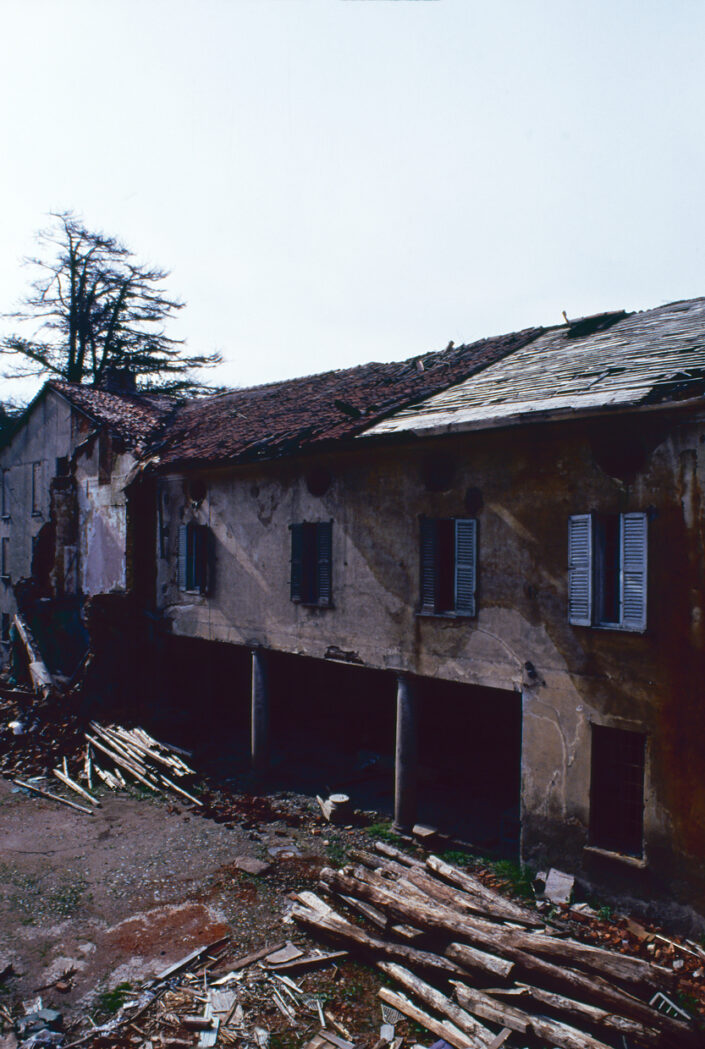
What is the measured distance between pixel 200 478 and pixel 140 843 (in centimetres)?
755

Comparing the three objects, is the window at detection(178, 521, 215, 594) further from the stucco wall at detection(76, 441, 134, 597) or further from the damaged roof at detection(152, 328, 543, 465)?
the stucco wall at detection(76, 441, 134, 597)

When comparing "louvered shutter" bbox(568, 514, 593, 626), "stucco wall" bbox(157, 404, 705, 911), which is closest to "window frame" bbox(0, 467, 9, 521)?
"stucco wall" bbox(157, 404, 705, 911)

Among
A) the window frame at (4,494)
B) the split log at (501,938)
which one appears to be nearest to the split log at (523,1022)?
the split log at (501,938)

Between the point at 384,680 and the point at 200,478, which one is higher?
the point at 200,478

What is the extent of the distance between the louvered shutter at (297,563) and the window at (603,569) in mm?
5456

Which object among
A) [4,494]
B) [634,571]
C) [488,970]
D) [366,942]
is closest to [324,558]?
[634,571]

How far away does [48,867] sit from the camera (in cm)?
1016

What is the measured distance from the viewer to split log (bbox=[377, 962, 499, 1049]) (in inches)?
249

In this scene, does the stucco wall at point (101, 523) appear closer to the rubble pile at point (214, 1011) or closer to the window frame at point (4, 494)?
the window frame at point (4, 494)

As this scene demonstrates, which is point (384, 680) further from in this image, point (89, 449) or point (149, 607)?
point (89, 449)

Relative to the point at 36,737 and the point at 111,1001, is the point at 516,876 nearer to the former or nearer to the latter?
the point at 111,1001

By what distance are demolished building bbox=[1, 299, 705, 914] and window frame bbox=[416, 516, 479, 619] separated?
34 millimetres

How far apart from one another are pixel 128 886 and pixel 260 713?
15.6 ft

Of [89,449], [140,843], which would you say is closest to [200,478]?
[89,449]
